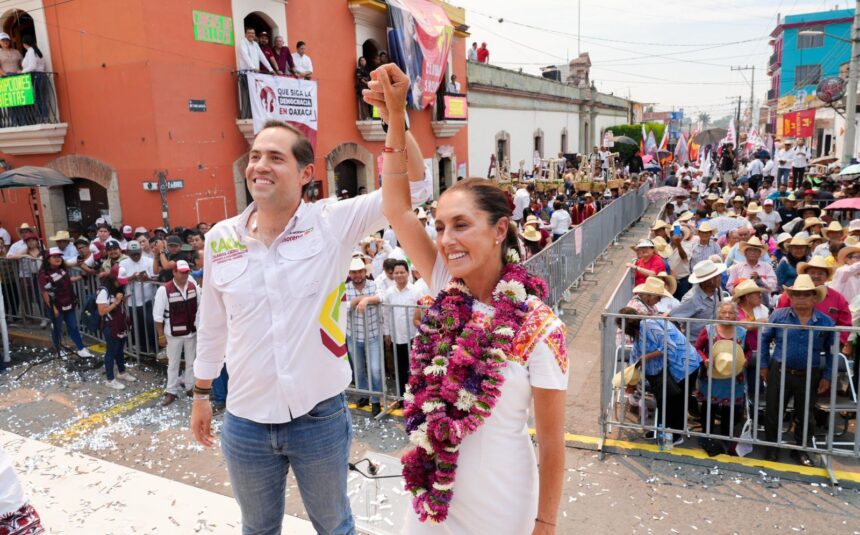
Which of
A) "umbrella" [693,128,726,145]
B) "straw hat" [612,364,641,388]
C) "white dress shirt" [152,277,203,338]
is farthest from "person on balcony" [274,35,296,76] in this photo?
"umbrella" [693,128,726,145]

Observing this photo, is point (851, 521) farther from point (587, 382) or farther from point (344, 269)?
point (344, 269)

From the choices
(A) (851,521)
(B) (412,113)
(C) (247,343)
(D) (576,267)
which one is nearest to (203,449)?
(C) (247,343)

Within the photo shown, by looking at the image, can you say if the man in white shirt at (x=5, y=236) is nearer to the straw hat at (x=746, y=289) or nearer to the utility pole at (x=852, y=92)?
the straw hat at (x=746, y=289)

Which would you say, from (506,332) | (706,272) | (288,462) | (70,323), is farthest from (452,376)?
(70,323)

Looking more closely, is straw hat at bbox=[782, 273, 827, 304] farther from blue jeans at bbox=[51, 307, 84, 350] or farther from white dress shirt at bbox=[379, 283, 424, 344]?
blue jeans at bbox=[51, 307, 84, 350]

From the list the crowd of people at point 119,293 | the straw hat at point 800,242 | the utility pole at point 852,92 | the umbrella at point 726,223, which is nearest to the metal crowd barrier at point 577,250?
the umbrella at point 726,223

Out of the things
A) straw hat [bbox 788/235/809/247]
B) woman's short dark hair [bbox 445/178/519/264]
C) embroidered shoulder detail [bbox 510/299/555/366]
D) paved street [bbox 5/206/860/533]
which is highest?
woman's short dark hair [bbox 445/178/519/264]

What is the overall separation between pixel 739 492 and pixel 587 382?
2.58 m

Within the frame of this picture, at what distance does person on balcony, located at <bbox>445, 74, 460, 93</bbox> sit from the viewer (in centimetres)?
1984

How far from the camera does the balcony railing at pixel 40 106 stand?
11344 mm

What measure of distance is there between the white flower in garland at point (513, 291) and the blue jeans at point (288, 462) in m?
0.92

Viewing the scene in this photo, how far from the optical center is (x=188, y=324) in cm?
671

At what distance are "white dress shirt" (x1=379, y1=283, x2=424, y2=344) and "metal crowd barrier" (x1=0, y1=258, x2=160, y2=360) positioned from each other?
9.94ft

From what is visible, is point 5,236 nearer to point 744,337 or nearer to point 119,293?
point 119,293
